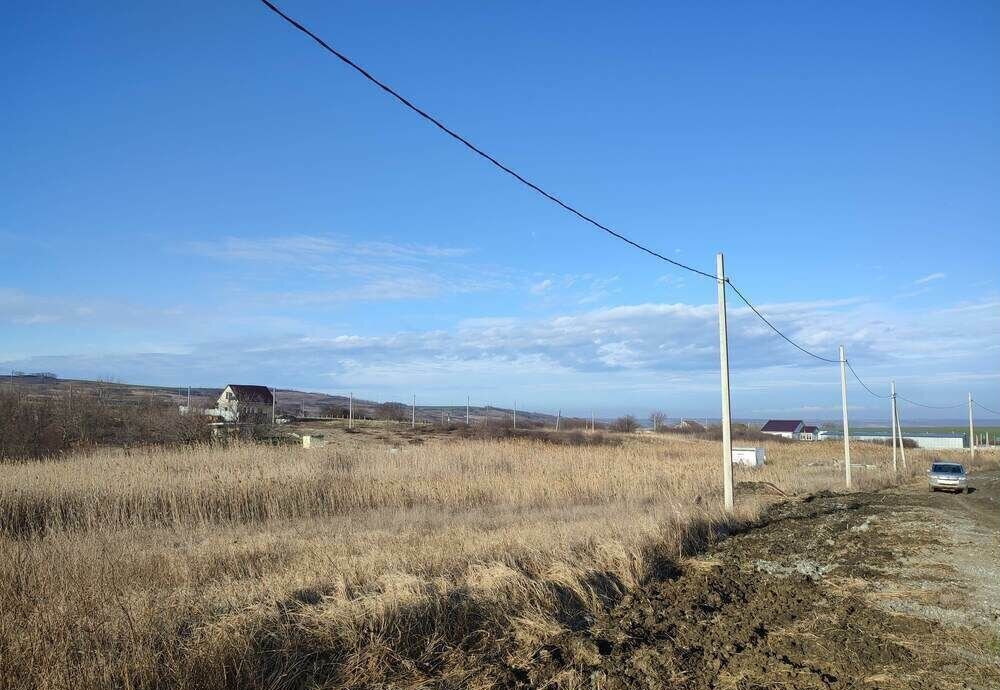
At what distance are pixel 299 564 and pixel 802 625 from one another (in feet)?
21.1

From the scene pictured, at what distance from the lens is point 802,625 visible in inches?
290

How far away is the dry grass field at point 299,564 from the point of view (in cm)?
527

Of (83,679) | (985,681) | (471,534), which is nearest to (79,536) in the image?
(471,534)

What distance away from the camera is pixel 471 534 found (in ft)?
39.2

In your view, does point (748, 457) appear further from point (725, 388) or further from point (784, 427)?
point (784, 427)

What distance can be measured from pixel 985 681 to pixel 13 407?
33.0 metres

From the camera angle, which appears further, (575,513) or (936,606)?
(575,513)

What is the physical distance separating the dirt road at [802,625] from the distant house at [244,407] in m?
32.3

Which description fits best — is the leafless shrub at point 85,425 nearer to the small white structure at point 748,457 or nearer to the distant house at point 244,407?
the distant house at point 244,407

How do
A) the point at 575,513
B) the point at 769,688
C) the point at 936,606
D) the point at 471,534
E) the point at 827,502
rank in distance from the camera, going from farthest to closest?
the point at 827,502 < the point at 575,513 < the point at 471,534 < the point at 936,606 < the point at 769,688

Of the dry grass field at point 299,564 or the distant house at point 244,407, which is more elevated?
the distant house at point 244,407

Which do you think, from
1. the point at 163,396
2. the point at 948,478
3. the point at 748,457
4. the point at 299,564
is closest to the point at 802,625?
the point at 299,564

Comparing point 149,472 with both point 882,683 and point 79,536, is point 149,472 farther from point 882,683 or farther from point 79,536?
point 882,683

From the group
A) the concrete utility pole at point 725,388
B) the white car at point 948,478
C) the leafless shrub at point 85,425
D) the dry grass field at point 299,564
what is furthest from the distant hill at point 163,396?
the white car at point 948,478
